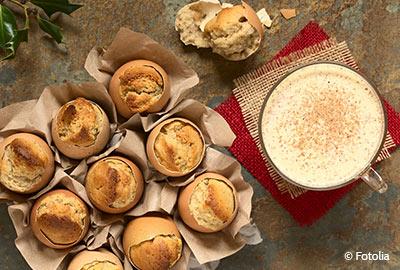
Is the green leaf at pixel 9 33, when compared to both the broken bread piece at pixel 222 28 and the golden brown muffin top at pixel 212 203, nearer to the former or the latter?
the broken bread piece at pixel 222 28

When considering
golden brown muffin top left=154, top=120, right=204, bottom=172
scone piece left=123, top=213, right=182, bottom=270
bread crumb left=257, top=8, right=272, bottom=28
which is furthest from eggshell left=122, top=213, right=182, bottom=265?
bread crumb left=257, top=8, right=272, bottom=28

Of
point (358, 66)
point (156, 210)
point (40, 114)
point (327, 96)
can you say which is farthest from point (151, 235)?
point (358, 66)

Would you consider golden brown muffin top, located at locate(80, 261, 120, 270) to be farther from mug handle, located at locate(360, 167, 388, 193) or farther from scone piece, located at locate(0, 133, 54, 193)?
mug handle, located at locate(360, 167, 388, 193)

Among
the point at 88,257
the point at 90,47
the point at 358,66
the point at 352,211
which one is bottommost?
the point at 352,211

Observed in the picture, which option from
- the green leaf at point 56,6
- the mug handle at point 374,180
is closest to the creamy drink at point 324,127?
the mug handle at point 374,180

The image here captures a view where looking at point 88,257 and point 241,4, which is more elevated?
point 241,4

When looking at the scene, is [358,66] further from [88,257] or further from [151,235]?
[88,257]

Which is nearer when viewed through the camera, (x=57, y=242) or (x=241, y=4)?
(x=57, y=242)

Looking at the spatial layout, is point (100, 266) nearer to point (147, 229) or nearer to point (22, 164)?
point (147, 229)
